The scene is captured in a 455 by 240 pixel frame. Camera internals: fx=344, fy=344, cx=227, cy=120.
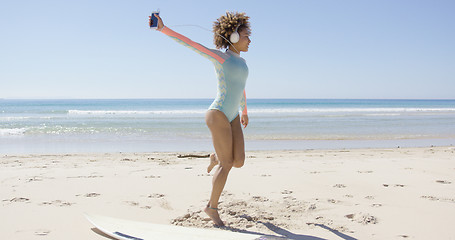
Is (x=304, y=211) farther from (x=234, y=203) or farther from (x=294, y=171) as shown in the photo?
(x=294, y=171)

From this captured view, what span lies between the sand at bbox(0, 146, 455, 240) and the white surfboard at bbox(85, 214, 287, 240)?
0.14 meters

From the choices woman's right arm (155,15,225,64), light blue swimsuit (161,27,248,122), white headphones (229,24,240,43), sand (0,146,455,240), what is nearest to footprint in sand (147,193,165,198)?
sand (0,146,455,240)

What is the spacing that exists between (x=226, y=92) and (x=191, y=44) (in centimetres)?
49

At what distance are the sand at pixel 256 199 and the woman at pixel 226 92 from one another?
1.85 feet

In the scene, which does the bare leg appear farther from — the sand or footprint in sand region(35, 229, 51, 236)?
footprint in sand region(35, 229, 51, 236)

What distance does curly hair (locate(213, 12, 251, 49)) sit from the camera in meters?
3.05

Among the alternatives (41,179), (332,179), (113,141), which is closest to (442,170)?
(332,179)

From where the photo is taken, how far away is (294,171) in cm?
548

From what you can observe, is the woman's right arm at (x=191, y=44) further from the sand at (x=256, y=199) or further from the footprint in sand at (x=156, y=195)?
the footprint in sand at (x=156, y=195)

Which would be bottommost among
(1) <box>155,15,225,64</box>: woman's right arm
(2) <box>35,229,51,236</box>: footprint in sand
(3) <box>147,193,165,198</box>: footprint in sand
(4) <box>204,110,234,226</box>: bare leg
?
(3) <box>147,193,165,198</box>: footprint in sand

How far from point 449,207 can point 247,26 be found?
9.03ft

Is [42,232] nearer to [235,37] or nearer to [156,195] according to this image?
[156,195]

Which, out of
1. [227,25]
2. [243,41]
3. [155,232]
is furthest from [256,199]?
[227,25]

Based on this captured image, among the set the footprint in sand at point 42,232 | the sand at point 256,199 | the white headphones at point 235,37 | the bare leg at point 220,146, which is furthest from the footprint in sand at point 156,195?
the white headphones at point 235,37
